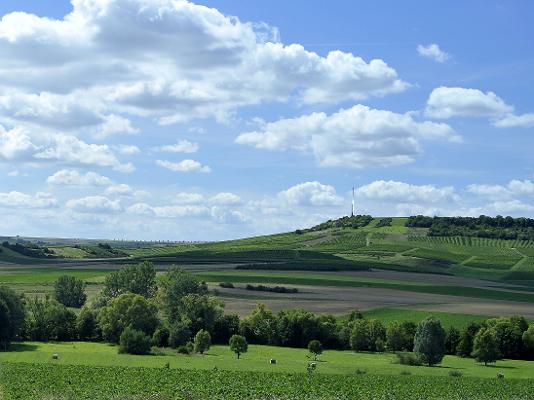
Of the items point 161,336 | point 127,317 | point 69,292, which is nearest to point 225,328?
point 161,336

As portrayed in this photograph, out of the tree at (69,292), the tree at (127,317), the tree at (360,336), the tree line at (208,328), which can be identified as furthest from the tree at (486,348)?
the tree at (69,292)

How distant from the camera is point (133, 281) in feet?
456

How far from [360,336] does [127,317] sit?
29.7 metres

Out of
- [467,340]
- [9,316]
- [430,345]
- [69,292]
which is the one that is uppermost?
[69,292]

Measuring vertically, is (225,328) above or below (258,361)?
above

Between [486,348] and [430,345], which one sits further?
[486,348]

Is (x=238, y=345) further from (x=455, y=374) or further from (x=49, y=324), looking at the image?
(x=49, y=324)

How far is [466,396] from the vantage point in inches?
2468

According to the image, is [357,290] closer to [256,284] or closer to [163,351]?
[256,284]

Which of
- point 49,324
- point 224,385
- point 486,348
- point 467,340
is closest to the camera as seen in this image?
point 224,385

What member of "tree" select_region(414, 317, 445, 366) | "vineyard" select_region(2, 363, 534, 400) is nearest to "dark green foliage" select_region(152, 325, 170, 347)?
"vineyard" select_region(2, 363, 534, 400)

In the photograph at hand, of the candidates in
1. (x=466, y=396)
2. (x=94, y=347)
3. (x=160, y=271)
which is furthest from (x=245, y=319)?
(x=160, y=271)

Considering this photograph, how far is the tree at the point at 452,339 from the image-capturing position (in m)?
99.2

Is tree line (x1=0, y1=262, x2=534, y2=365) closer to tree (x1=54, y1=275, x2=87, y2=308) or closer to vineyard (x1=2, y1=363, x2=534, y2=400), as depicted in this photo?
vineyard (x1=2, y1=363, x2=534, y2=400)
